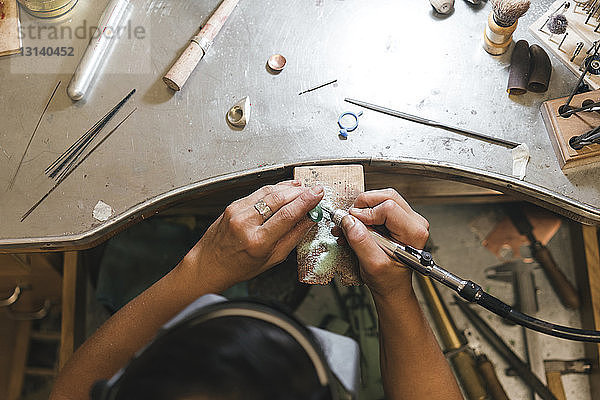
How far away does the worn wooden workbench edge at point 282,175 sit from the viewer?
3.99 ft

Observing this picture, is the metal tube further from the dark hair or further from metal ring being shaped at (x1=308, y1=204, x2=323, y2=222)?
Answer: the dark hair

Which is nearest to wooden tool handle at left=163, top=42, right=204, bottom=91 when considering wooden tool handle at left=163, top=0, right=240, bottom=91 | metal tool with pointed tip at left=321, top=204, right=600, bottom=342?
wooden tool handle at left=163, top=0, right=240, bottom=91

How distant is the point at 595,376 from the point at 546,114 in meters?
1.01

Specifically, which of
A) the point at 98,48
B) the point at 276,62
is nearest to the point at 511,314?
the point at 276,62

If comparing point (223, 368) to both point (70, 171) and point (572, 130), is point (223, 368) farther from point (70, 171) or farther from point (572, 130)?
point (572, 130)

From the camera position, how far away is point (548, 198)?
1231mm

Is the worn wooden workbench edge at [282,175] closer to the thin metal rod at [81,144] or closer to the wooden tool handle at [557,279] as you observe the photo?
the thin metal rod at [81,144]

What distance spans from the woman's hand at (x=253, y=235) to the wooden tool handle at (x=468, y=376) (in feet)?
2.88

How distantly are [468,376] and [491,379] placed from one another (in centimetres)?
8

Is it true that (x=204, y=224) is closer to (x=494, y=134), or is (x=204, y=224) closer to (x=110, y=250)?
(x=110, y=250)

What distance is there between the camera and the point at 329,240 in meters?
1.17

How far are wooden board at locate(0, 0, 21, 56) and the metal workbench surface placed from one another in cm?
2

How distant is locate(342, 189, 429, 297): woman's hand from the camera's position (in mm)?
1088

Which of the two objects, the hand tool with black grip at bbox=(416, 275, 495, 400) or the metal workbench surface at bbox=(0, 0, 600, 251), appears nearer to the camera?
the metal workbench surface at bbox=(0, 0, 600, 251)
